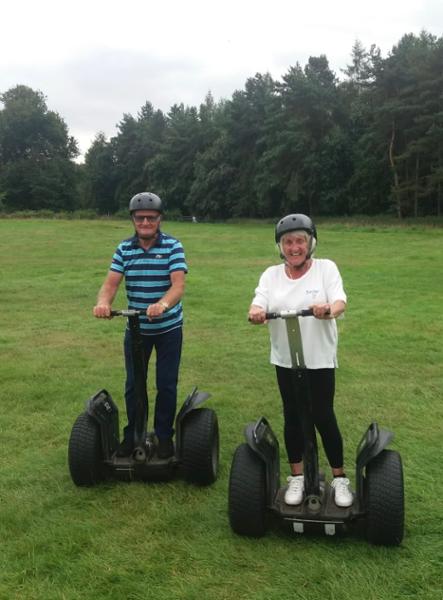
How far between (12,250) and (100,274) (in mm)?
10893

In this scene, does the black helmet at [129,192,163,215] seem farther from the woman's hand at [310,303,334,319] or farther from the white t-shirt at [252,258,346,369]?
the woman's hand at [310,303,334,319]

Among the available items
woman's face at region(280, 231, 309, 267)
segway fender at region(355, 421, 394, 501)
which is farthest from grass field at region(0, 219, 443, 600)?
woman's face at region(280, 231, 309, 267)

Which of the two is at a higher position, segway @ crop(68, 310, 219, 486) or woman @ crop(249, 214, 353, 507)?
woman @ crop(249, 214, 353, 507)

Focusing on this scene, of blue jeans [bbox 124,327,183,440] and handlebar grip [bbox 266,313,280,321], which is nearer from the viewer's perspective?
handlebar grip [bbox 266,313,280,321]

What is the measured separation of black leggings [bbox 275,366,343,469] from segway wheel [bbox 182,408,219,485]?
0.75 metres

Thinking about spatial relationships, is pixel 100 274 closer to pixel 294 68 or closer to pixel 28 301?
pixel 28 301

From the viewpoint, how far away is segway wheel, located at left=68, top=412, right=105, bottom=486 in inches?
176

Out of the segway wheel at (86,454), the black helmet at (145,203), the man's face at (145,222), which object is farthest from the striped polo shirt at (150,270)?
the segway wheel at (86,454)

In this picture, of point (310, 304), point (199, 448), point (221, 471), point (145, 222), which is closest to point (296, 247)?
point (310, 304)

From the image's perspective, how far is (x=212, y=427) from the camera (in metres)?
4.60

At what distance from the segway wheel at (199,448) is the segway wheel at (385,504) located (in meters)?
1.29

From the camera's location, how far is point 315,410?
3789 mm

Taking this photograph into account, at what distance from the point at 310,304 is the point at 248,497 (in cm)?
127

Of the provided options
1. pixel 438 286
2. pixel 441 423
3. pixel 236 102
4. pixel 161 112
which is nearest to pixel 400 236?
pixel 438 286
